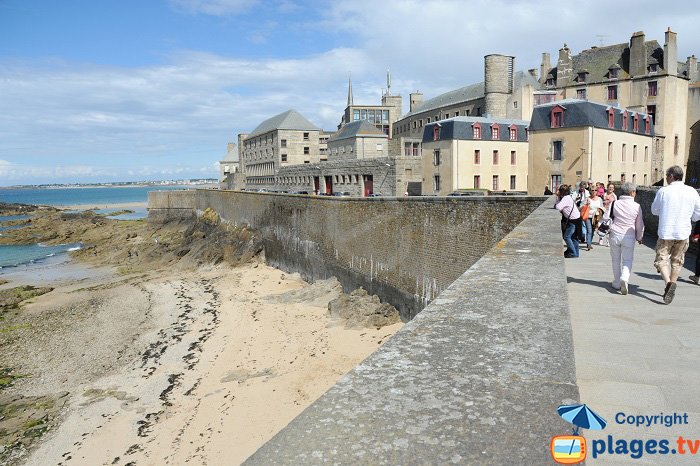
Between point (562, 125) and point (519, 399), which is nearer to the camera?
point (519, 399)

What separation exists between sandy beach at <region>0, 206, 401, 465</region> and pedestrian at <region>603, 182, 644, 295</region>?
8.05 metres

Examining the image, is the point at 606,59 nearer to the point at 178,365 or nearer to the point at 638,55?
the point at 638,55

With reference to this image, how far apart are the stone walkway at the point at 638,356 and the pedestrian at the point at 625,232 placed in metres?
0.26

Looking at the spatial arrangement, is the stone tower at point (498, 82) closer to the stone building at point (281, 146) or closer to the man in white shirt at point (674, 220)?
the stone building at point (281, 146)

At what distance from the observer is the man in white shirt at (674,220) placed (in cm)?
584

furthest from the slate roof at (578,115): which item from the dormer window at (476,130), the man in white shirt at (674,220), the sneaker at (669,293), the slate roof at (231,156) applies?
the slate roof at (231,156)

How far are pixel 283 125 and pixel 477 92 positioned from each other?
95.4 feet

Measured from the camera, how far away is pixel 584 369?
12.5 feet

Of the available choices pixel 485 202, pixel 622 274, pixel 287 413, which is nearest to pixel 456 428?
pixel 622 274

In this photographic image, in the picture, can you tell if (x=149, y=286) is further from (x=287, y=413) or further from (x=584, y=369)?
(x=584, y=369)

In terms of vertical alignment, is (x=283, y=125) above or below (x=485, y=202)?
above

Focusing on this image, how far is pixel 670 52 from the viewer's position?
138ft

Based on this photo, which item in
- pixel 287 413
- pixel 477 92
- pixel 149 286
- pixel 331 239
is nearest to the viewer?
pixel 287 413

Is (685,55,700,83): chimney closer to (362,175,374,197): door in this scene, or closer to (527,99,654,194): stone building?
(527,99,654,194): stone building
